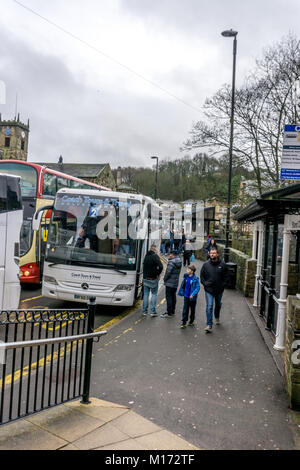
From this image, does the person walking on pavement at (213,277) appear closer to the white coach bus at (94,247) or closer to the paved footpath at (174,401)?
the paved footpath at (174,401)

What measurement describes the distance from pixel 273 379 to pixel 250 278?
24.3 ft

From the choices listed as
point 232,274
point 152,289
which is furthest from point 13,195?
point 232,274

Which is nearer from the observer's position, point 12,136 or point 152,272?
point 152,272

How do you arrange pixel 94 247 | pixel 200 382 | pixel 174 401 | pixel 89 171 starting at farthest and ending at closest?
1. pixel 89 171
2. pixel 94 247
3. pixel 200 382
4. pixel 174 401

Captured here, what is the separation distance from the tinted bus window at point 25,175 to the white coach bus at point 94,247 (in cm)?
271

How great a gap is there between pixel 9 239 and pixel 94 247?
2322 mm

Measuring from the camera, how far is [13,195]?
8.15 metres

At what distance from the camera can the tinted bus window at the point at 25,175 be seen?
12711 mm

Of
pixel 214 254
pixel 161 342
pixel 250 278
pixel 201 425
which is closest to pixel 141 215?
pixel 214 254

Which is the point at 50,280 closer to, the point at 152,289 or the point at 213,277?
the point at 152,289

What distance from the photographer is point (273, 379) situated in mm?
5891

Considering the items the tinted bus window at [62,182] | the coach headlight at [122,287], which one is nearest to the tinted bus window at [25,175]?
the tinted bus window at [62,182]

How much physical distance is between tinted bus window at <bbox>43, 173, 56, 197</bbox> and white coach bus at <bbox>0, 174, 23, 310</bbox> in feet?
16.0
